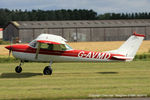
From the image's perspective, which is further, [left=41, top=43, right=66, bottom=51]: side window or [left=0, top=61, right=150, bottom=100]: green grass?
[left=41, top=43, right=66, bottom=51]: side window

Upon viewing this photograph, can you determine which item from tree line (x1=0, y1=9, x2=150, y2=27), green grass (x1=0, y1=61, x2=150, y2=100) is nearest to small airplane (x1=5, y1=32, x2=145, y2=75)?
green grass (x1=0, y1=61, x2=150, y2=100)

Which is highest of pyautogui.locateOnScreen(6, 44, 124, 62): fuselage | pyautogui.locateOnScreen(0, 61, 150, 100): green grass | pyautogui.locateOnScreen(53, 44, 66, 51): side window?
pyautogui.locateOnScreen(53, 44, 66, 51): side window

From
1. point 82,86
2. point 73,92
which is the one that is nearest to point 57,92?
point 73,92

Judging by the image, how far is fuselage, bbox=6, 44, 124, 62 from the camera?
1790cm

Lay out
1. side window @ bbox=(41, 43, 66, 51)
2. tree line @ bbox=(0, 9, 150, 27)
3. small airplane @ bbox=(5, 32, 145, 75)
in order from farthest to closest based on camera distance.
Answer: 1. tree line @ bbox=(0, 9, 150, 27)
2. side window @ bbox=(41, 43, 66, 51)
3. small airplane @ bbox=(5, 32, 145, 75)

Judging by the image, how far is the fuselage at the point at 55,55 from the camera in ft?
58.7

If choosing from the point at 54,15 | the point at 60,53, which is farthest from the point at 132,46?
the point at 54,15

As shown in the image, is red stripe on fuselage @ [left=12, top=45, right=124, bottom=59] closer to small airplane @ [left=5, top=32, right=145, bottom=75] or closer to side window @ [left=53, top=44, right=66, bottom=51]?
small airplane @ [left=5, top=32, right=145, bottom=75]

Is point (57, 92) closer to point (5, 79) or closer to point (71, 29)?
point (5, 79)

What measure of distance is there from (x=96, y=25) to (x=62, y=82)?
82.9 m

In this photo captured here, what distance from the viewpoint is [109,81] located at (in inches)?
605

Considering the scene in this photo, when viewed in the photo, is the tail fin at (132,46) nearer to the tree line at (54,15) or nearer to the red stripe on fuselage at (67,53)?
the red stripe on fuselage at (67,53)

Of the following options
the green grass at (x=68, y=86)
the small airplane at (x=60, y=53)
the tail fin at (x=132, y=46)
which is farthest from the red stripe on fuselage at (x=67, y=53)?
the green grass at (x=68, y=86)

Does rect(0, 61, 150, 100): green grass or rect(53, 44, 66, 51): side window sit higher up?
rect(53, 44, 66, 51): side window
